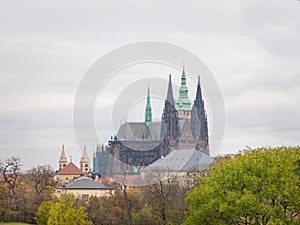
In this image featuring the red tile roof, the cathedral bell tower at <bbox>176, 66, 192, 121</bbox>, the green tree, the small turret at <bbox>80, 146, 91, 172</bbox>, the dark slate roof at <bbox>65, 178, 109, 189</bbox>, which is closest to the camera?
the green tree

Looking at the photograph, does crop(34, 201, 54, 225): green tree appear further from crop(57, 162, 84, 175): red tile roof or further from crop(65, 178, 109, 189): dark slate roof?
crop(57, 162, 84, 175): red tile roof

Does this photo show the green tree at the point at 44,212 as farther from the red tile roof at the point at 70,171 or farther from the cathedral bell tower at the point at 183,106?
the cathedral bell tower at the point at 183,106

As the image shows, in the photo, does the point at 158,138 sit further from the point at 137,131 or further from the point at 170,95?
the point at 170,95

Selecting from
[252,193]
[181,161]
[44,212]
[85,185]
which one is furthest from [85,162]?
[252,193]

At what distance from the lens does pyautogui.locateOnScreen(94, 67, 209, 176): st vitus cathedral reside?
480 feet

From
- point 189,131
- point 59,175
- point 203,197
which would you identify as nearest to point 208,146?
point 189,131

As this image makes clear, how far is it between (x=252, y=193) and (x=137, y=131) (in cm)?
13245

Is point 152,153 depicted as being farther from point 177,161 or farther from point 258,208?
point 258,208

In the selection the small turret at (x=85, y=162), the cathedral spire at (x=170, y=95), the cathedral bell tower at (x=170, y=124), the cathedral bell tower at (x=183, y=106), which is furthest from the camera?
the small turret at (x=85, y=162)

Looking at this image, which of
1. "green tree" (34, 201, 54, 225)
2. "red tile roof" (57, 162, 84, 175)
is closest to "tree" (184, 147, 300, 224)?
"green tree" (34, 201, 54, 225)

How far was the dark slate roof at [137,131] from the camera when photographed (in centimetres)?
15812

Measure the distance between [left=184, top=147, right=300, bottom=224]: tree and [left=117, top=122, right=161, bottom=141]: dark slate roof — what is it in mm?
125251

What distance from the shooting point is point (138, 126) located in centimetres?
16288

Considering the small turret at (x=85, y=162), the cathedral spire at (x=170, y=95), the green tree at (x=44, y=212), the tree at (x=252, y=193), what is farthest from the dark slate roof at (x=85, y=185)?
the tree at (x=252, y=193)
